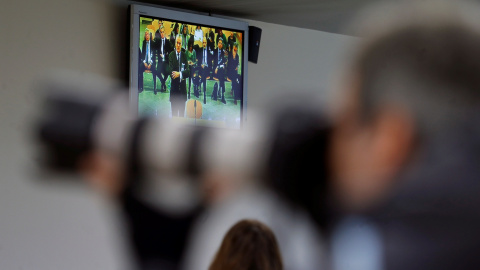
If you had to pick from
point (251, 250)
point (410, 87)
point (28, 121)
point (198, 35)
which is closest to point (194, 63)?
point (198, 35)

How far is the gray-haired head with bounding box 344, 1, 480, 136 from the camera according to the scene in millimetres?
270

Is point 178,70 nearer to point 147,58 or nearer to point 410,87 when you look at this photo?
point 147,58

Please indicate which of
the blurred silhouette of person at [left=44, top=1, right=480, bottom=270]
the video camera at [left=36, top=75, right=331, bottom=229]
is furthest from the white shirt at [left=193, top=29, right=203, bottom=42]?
the blurred silhouette of person at [left=44, top=1, right=480, bottom=270]

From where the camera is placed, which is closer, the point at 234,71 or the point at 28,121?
the point at 28,121

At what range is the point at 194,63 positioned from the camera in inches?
96.0

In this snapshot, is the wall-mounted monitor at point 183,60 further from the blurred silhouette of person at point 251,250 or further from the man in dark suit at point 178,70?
the blurred silhouette of person at point 251,250

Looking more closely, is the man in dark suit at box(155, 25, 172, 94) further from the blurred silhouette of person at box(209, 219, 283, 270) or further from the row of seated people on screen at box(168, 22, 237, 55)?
the blurred silhouette of person at box(209, 219, 283, 270)

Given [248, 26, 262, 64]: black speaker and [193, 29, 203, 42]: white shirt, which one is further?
[248, 26, 262, 64]: black speaker

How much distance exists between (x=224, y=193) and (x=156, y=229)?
75 mm

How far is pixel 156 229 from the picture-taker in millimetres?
421

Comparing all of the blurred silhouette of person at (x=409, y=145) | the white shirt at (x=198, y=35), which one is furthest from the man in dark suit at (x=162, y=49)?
the blurred silhouette of person at (x=409, y=145)

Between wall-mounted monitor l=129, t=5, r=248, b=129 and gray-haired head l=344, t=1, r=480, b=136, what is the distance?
2.01 metres

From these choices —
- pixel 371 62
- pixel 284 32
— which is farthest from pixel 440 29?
pixel 284 32

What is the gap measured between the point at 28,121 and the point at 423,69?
2022 mm
